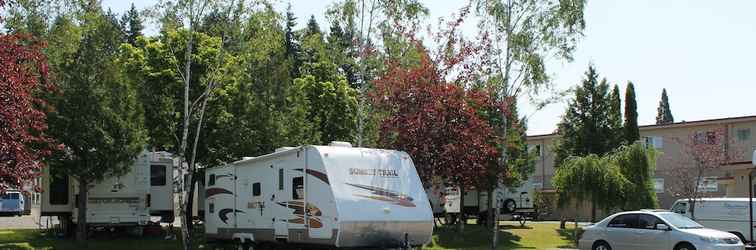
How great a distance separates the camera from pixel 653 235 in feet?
65.4

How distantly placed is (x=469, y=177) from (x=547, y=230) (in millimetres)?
11583

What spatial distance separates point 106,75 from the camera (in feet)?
69.6

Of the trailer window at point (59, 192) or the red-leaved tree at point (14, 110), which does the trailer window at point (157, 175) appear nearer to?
the trailer window at point (59, 192)

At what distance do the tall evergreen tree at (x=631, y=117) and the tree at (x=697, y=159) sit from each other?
7.67ft

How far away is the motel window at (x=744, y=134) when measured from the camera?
142 feet

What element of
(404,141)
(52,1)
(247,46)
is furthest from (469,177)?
(52,1)

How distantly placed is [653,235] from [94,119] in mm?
14769

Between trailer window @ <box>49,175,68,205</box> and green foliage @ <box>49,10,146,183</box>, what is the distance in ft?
8.75

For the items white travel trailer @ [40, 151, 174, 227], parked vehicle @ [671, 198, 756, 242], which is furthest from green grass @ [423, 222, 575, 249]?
white travel trailer @ [40, 151, 174, 227]

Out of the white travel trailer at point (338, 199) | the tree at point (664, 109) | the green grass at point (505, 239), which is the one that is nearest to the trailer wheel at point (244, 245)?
the white travel trailer at point (338, 199)

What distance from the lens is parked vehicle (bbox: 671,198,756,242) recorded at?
25859 millimetres

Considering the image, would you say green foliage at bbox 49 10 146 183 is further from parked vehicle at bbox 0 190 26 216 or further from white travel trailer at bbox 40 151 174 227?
parked vehicle at bbox 0 190 26 216

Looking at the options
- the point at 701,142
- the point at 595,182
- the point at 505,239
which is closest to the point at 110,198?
the point at 505,239

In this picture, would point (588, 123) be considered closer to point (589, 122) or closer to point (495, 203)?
point (589, 122)
